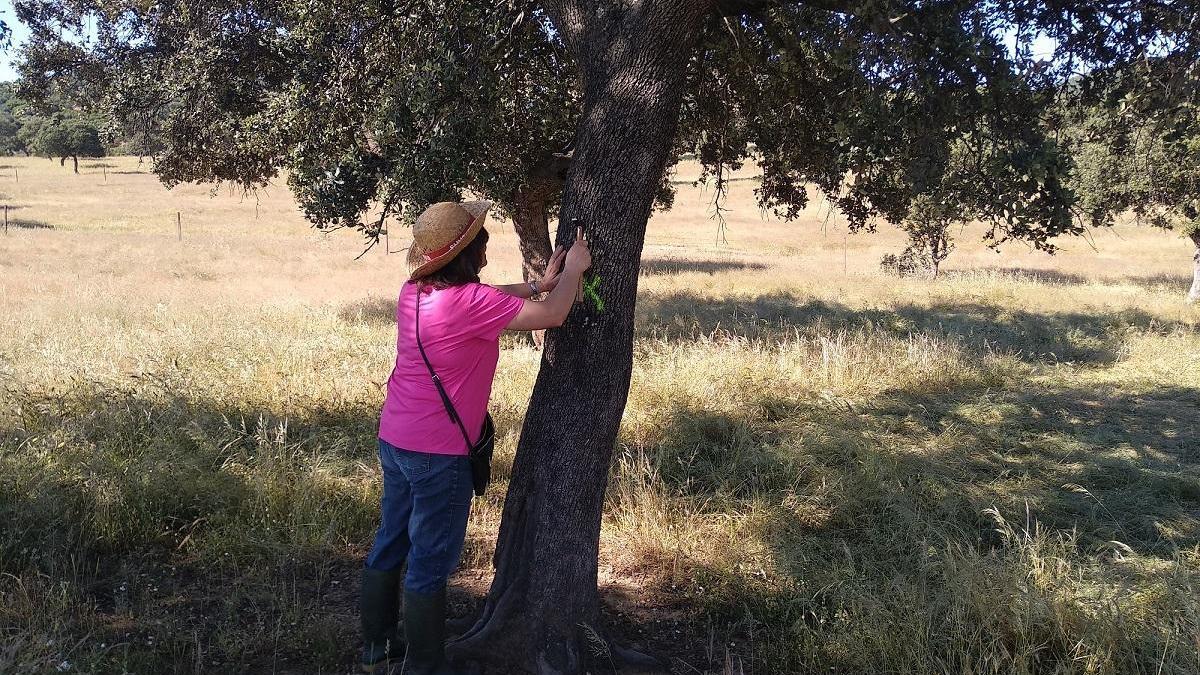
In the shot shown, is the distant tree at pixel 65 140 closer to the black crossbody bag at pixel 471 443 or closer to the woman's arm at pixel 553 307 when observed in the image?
the black crossbody bag at pixel 471 443

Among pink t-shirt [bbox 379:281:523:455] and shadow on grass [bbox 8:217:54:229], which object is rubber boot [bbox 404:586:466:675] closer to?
pink t-shirt [bbox 379:281:523:455]

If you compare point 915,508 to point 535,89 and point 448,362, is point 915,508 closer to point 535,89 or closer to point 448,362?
point 448,362

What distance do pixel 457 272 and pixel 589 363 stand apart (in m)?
0.77

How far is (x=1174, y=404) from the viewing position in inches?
363

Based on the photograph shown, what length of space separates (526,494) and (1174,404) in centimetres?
906

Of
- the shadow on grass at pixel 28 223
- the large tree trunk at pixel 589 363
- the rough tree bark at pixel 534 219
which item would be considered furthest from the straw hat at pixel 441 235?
the shadow on grass at pixel 28 223

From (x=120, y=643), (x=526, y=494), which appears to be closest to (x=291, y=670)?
(x=120, y=643)

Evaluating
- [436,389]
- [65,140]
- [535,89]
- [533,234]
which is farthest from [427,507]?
[65,140]

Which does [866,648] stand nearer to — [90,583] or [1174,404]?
[90,583]

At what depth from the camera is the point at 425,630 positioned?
3.31 meters

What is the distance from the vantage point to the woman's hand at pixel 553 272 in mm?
3414

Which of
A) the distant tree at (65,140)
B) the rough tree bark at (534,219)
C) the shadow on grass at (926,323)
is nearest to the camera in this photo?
the rough tree bark at (534,219)

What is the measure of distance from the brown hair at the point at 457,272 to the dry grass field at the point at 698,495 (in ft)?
6.09

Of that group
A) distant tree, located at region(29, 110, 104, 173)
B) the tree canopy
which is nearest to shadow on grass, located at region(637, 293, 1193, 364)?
the tree canopy
